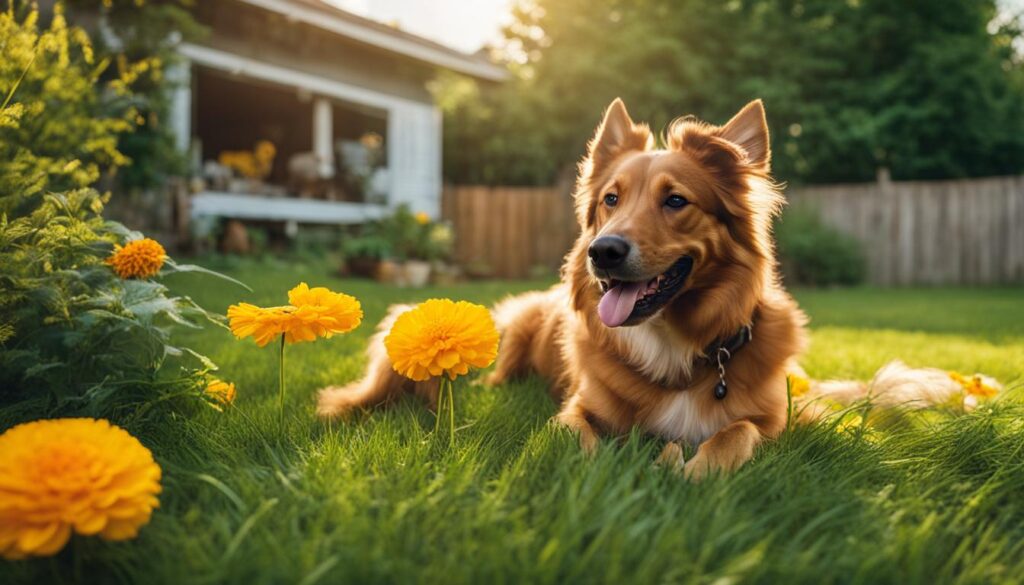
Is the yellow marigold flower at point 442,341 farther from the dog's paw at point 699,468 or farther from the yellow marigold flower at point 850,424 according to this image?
the yellow marigold flower at point 850,424

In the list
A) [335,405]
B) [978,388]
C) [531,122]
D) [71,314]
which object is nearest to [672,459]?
[335,405]

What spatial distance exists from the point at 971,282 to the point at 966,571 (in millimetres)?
13488

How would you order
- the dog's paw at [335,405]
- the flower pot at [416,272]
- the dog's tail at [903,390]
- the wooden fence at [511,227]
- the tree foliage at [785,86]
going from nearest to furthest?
the dog's paw at [335,405] → the dog's tail at [903,390] → the flower pot at [416,272] → the wooden fence at [511,227] → the tree foliage at [785,86]

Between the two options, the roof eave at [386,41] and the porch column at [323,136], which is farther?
the porch column at [323,136]

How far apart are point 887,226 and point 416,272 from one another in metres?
8.91

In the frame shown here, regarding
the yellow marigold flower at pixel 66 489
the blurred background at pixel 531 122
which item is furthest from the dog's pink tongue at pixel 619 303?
the blurred background at pixel 531 122

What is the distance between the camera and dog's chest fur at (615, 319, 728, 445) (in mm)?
2451

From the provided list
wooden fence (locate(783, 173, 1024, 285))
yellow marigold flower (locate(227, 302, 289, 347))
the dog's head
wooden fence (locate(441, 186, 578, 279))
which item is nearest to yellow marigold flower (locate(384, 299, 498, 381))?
yellow marigold flower (locate(227, 302, 289, 347))

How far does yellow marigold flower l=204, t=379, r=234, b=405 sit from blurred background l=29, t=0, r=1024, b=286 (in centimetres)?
618

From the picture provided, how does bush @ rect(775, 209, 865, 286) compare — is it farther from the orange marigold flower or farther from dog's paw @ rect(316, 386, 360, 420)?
the orange marigold flower

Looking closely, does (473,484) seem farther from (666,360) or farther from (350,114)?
(350,114)

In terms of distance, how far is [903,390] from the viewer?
2.98m

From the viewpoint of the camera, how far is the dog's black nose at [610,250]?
2371 mm

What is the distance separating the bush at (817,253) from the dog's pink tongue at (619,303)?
36.0ft
